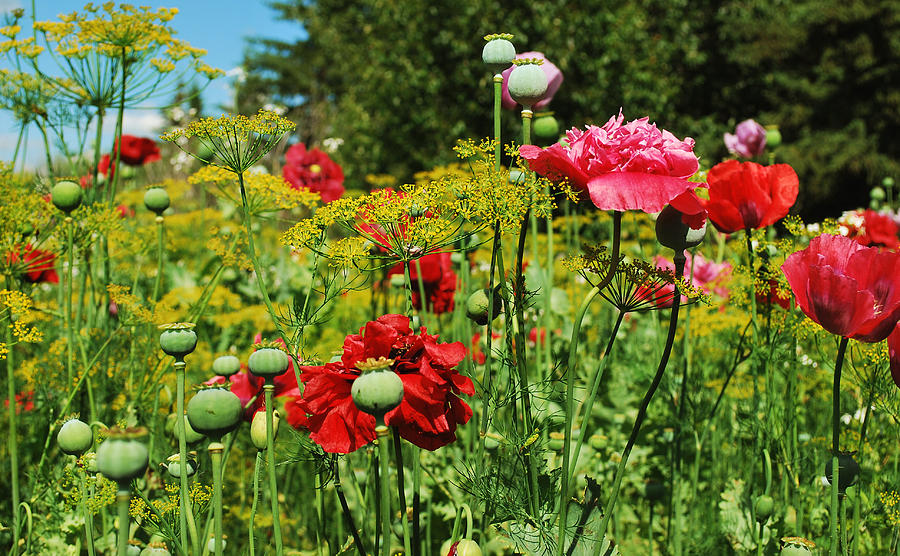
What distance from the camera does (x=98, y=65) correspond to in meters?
1.99

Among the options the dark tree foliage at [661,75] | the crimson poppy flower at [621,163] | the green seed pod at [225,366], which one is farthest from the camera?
the dark tree foliage at [661,75]

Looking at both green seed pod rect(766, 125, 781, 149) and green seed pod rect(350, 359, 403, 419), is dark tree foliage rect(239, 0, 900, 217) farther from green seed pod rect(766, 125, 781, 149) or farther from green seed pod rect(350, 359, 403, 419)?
green seed pod rect(350, 359, 403, 419)

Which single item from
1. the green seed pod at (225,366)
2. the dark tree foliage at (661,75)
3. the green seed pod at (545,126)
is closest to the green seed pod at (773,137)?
the green seed pod at (545,126)

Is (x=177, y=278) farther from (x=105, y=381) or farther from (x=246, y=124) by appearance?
(x=246, y=124)

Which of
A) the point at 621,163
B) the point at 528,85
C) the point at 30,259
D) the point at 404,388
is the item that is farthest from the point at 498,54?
the point at 30,259

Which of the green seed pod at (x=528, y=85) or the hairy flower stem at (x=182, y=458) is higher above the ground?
the green seed pod at (x=528, y=85)

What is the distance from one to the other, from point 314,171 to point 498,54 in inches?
71.6

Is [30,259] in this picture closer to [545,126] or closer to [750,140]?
[545,126]

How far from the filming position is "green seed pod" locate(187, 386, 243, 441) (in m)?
0.99

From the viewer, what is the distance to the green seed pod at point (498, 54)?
1246 millimetres

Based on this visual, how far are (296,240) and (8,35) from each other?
138 centimetres

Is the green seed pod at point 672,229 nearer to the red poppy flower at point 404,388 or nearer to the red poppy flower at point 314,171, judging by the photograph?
the red poppy flower at point 404,388

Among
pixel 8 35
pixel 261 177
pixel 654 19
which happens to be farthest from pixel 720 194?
pixel 654 19

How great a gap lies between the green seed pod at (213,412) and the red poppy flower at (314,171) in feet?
6.22
